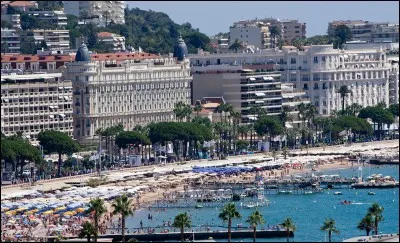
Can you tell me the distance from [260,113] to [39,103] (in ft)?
72.2

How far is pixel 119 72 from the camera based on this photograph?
474 feet

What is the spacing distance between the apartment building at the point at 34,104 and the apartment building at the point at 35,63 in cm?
631

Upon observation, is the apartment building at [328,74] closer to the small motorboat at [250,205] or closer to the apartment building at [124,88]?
the apartment building at [124,88]

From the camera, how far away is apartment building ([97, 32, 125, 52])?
186500 millimetres

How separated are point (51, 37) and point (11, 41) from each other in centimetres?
408

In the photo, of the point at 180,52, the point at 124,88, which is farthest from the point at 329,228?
the point at 180,52

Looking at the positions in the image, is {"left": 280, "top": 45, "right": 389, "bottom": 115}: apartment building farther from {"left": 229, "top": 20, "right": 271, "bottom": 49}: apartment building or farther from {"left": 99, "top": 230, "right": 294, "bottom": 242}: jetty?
{"left": 99, "top": 230, "right": 294, "bottom": 242}: jetty

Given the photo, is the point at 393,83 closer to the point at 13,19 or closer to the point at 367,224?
the point at 13,19

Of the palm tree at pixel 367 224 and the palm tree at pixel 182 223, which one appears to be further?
the palm tree at pixel 367 224

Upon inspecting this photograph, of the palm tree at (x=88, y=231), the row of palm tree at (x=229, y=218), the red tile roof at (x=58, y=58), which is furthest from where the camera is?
the red tile roof at (x=58, y=58)

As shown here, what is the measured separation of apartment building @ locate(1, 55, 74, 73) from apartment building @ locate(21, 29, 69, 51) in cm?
3495

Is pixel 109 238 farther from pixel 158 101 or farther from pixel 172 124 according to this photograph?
pixel 158 101

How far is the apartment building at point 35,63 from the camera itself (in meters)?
145

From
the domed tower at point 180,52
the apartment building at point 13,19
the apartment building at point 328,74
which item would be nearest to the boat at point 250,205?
the domed tower at point 180,52
